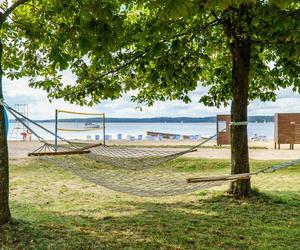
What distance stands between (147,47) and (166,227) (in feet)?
7.61

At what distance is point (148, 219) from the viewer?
4.23m

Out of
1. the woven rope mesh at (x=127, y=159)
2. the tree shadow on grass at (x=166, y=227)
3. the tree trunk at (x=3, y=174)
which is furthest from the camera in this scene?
the woven rope mesh at (x=127, y=159)

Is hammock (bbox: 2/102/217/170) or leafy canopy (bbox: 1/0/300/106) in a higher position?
leafy canopy (bbox: 1/0/300/106)

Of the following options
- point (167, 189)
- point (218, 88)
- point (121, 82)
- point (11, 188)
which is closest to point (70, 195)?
point (11, 188)

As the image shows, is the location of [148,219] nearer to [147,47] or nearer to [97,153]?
[97,153]

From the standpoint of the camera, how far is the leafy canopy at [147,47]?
345cm

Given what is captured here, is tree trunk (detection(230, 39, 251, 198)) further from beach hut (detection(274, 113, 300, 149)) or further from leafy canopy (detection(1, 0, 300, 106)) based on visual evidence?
beach hut (detection(274, 113, 300, 149))

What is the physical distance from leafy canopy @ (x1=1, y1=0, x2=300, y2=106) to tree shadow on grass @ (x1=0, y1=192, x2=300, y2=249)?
1.45 m

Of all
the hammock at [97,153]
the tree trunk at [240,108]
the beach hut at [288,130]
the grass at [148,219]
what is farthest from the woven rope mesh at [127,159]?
the beach hut at [288,130]

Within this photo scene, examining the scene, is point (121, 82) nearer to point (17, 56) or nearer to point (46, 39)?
point (17, 56)

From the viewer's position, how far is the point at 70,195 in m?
5.78

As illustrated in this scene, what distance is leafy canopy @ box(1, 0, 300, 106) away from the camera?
11.3ft

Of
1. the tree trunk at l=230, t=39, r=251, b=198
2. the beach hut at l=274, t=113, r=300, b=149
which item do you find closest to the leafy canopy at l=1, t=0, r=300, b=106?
the tree trunk at l=230, t=39, r=251, b=198

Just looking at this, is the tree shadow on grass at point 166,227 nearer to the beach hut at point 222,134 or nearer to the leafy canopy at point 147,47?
the leafy canopy at point 147,47
